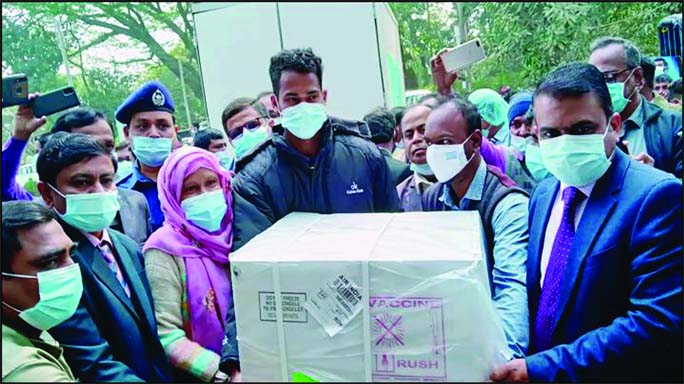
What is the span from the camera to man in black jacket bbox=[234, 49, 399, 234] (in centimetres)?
210

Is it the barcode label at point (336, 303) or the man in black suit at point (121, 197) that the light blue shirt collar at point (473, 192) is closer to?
the barcode label at point (336, 303)

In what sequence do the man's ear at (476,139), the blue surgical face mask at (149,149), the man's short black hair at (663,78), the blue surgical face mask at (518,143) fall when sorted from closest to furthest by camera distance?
the man's ear at (476,139), the blue surgical face mask at (149,149), the blue surgical face mask at (518,143), the man's short black hair at (663,78)

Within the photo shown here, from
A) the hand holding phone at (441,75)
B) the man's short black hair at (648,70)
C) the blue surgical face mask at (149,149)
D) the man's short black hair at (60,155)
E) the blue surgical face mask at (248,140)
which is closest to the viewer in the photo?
the man's short black hair at (60,155)

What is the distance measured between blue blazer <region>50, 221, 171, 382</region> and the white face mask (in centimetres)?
137

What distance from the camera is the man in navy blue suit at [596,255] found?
147 centimetres

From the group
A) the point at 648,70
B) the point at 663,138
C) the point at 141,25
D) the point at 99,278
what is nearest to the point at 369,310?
the point at 99,278

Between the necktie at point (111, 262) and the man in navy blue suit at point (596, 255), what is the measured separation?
4.69ft

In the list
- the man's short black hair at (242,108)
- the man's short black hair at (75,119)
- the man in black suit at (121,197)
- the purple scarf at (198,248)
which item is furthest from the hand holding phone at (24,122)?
the man's short black hair at (242,108)

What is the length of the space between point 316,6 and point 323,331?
5617 mm

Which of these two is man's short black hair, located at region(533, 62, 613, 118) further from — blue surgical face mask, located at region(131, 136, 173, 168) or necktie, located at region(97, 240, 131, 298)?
blue surgical face mask, located at region(131, 136, 173, 168)

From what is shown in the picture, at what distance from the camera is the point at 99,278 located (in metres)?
1.87

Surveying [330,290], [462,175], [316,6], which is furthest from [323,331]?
[316,6]

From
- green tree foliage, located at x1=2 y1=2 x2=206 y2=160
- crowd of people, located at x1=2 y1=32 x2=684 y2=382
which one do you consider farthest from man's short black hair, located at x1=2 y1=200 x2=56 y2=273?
green tree foliage, located at x1=2 y1=2 x2=206 y2=160

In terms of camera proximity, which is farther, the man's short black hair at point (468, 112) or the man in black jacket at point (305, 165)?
the man's short black hair at point (468, 112)
